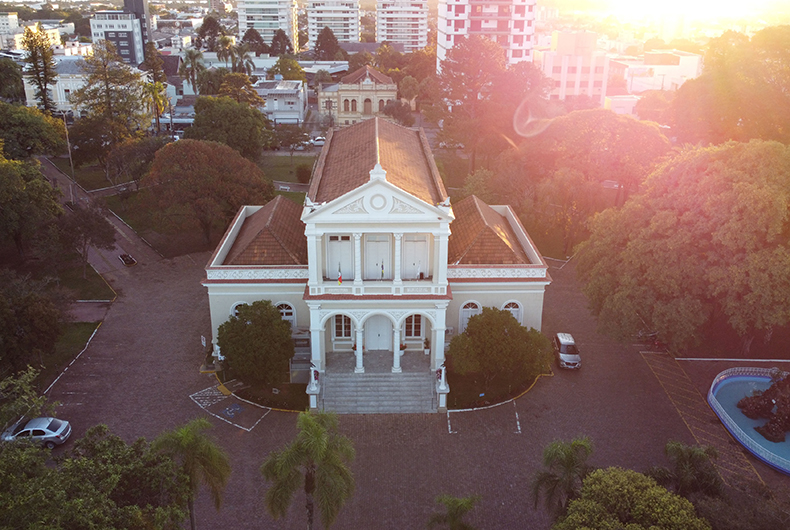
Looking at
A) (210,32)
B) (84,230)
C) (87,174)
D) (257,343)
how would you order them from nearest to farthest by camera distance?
(257,343) → (84,230) → (87,174) → (210,32)

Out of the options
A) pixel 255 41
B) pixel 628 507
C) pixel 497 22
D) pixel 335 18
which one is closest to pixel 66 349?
pixel 628 507

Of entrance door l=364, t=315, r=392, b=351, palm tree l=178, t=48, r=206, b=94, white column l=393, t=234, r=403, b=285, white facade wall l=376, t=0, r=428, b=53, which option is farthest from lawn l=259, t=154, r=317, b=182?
white facade wall l=376, t=0, r=428, b=53

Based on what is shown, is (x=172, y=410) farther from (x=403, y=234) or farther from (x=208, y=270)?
(x=403, y=234)

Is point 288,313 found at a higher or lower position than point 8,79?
lower

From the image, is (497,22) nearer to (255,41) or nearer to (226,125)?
(226,125)

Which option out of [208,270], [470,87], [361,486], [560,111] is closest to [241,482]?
[361,486]

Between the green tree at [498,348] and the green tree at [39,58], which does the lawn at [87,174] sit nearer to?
the green tree at [39,58]
